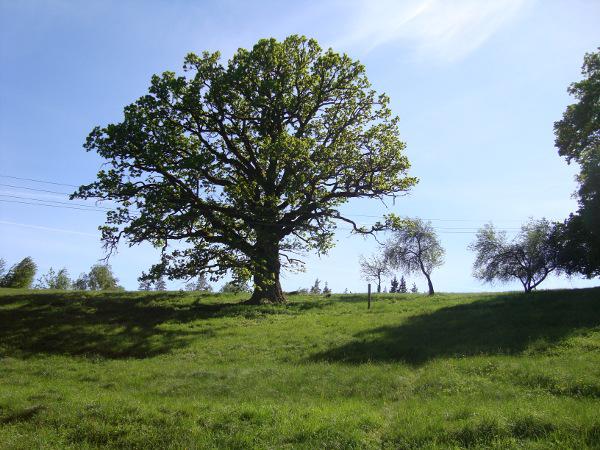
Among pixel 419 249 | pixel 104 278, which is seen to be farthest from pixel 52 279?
pixel 419 249

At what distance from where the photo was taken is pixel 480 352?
615 inches

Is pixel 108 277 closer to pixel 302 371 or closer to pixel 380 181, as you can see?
pixel 380 181

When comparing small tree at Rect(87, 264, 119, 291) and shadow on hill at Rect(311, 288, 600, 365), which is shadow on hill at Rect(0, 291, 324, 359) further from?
small tree at Rect(87, 264, 119, 291)

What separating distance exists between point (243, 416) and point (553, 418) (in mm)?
6730

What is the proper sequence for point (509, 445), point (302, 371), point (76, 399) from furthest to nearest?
point (302, 371) → point (76, 399) → point (509, 445)

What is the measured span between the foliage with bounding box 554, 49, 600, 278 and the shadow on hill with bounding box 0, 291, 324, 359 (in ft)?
69.6

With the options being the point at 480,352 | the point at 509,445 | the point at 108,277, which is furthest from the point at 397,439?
the point at 108,277

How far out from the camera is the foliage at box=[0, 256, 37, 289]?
68438 millimetres

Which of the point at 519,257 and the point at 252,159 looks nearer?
the point at 252,159

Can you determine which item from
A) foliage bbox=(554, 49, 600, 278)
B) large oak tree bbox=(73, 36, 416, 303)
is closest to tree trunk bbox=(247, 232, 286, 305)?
large oak tree bbox=(73, 36, 416, 303)

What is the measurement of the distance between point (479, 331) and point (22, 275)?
7485cm

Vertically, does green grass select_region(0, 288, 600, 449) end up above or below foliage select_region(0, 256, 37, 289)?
below

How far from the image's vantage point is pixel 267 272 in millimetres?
30812

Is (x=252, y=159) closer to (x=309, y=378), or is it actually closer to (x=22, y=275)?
(x=309, y=378)
